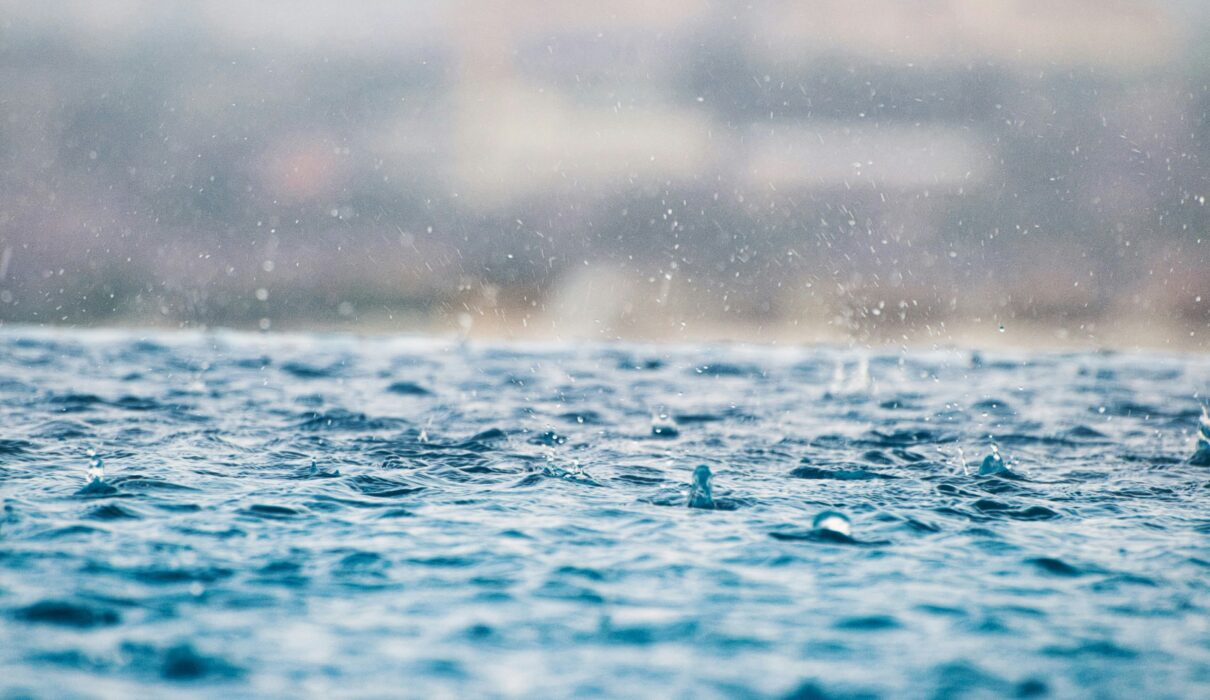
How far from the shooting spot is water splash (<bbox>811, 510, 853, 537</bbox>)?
10.9 meters

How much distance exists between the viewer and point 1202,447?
60.0ft

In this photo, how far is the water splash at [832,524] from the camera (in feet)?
35.7

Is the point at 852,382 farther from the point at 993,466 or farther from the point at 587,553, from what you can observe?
the point at 587,553

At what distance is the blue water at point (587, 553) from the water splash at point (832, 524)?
28mm

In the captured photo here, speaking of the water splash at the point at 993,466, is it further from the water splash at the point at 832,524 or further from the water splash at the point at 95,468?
the water splash at the point at 95,468

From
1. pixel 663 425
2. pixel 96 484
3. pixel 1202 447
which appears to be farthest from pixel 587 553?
pixel 1202 447

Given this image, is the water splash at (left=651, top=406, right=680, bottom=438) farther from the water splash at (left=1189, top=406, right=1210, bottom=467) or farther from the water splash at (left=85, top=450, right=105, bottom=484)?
the water splash at (left=85, top=450, right=105, bottom=484)

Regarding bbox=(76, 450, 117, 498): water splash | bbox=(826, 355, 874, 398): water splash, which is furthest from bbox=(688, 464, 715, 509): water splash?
bbox=(826, 355, 874, 398): water splash

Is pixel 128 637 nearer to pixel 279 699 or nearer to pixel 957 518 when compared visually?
pixel 279 699

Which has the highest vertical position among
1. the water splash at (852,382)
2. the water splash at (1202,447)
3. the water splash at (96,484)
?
the water splash at (96,484)

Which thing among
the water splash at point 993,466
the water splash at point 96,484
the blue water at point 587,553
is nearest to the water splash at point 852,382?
the blue water at point 587,553

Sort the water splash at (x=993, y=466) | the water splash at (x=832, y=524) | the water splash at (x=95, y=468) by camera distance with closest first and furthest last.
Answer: the water splash at (x=832, y=524) → the water splash at (x=95, y=468) → the water splash at (x=993, y=466)

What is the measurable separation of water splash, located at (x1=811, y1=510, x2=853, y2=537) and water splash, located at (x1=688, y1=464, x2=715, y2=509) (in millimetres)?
1417

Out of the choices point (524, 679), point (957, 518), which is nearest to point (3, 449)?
point (524, 679)
